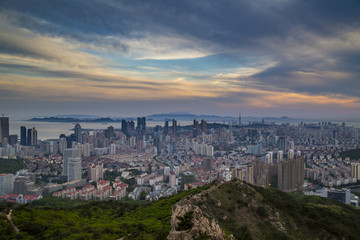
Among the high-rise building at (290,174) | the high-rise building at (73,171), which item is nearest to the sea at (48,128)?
the high-rise building at (73,171)

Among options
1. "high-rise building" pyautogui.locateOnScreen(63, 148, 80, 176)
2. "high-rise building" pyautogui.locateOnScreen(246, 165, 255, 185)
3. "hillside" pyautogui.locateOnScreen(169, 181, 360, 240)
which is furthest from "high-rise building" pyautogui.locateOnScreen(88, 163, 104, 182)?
"hillside" pyautogui.locateOnScreen(169, 181, 360, 240)

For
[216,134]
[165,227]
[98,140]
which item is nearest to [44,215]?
[165,227]

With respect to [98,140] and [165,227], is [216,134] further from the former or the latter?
[165,227]

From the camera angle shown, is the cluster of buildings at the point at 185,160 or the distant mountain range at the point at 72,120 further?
the distant mountain range at the point at 72,120

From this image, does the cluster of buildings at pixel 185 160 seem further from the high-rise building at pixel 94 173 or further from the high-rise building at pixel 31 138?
the high-rise building at pixel 31 138

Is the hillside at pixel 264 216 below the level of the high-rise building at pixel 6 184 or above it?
above

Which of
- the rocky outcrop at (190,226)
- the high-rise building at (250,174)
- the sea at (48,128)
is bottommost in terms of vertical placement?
the high-rise building at (250,174)

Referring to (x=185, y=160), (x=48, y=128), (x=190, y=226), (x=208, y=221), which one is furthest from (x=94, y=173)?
(x=48, y=128)
